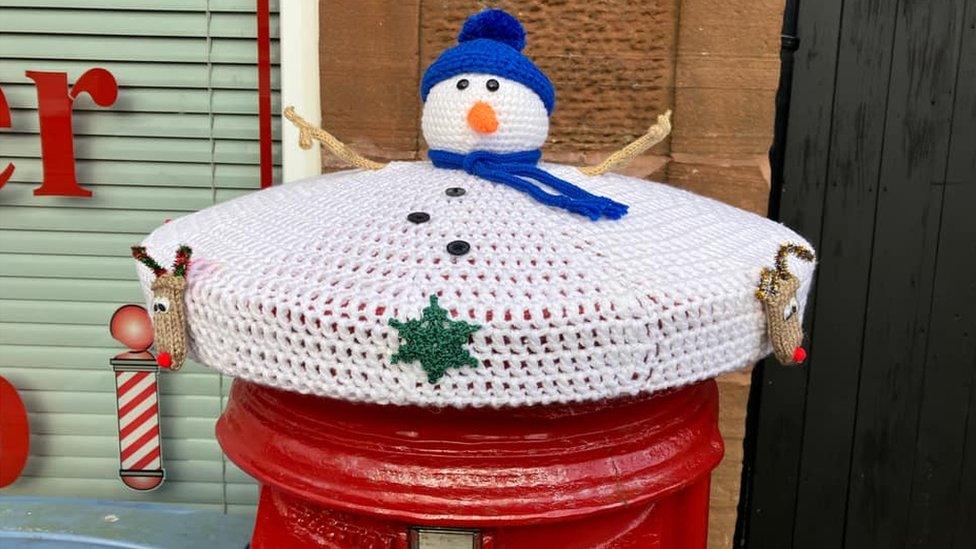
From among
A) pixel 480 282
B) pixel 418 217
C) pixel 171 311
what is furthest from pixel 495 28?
pixel 171 311

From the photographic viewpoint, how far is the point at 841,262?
7.16 ft

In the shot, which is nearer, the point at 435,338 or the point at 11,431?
the point at 435,338

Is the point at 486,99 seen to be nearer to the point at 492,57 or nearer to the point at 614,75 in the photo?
the point at 492,57

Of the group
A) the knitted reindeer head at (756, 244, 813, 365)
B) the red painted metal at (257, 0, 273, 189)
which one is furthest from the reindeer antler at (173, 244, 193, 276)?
the red painted metal at (257, 0, 273, 189)

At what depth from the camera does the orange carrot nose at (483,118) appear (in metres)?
1.04

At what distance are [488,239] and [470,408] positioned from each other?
0.63 ft

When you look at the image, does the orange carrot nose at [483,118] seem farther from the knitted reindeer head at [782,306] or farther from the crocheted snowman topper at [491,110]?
the knitted reindeer head at [782,306]

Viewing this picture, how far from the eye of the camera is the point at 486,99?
3.48 ft

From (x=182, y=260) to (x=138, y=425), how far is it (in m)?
1.55

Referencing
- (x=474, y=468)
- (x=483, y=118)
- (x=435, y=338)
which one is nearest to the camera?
(x=435, y=338)

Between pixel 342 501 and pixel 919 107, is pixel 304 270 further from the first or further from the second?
pixel 919 107

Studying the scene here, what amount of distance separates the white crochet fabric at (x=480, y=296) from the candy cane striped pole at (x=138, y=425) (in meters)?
1.36

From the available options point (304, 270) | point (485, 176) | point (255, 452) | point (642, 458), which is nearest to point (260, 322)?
point (304, 270)

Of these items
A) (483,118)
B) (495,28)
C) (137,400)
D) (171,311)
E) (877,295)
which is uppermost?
(495,28)
